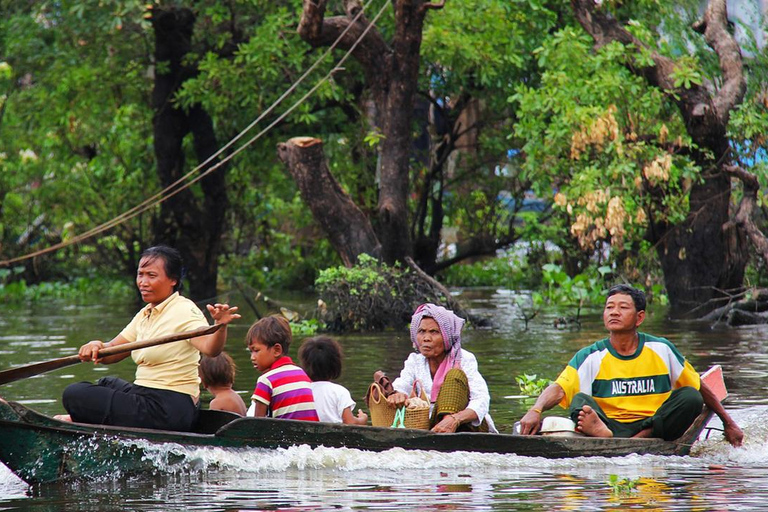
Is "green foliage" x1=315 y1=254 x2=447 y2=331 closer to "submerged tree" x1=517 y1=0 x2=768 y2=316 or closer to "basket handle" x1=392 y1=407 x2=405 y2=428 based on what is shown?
"submerged tree" x1=517 y1=0 x2=768 y2=316

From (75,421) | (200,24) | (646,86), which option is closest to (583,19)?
(646,86)

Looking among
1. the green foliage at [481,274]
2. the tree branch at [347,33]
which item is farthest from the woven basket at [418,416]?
the green foliage at [481,274]

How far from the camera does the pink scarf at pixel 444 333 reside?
767 cm

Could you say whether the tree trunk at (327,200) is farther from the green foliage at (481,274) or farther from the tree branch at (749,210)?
the green foliage at (481,274)

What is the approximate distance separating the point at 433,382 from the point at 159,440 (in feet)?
5.93

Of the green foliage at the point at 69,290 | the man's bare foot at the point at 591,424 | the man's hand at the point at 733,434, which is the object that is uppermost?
the green foliage at the point at 69,290

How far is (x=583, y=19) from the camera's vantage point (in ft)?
54.1

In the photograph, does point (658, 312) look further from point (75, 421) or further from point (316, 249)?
point (75, 421)

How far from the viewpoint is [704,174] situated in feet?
52.4

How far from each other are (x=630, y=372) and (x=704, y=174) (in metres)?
8.87

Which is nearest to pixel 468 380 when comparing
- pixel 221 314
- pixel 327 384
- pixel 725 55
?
pixel 327 384

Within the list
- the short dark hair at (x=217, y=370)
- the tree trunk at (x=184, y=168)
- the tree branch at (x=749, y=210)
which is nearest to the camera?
the short dark hair at (x=217, y=370)

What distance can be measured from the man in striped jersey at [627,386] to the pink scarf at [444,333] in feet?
1.92

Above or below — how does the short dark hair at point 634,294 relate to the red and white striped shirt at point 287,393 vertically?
above
